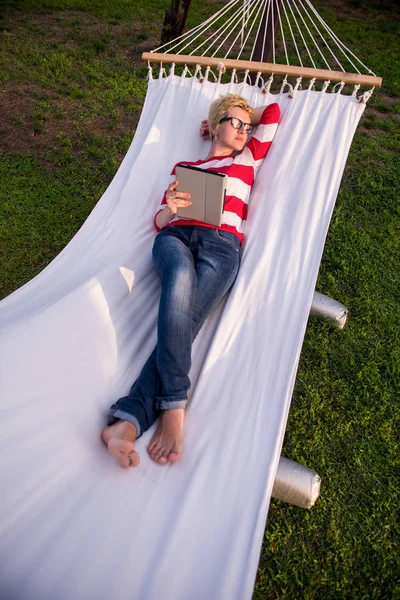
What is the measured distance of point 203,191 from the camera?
1.89 m

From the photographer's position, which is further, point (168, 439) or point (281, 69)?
point (281, 69)

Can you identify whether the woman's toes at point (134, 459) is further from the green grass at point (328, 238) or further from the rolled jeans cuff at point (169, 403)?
the green grass at point (328, 238)

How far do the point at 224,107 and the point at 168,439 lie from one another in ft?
5.74

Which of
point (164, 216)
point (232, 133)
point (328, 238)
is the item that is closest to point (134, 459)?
point (164, 216)

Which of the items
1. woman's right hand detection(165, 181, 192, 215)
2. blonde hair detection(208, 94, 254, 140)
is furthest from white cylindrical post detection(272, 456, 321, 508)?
blonde hair detection(208, 94, 254, 140)

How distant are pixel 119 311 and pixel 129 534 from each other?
861 mm

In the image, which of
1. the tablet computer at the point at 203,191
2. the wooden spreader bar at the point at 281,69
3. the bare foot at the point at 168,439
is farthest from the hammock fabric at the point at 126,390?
the tablet computer at the point at 203,191

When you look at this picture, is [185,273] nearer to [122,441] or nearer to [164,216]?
[164,216]

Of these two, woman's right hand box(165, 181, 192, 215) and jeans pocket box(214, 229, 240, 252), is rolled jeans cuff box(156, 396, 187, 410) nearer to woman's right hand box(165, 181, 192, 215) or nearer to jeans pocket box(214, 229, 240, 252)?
jeans pocket box(214, 229, 240, 252)

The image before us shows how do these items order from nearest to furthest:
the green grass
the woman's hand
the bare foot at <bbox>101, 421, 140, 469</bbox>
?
the bare foot at <bbox>101, 421, 140, 469</bbox>
the green grass
the woman's hand

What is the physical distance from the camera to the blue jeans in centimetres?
151

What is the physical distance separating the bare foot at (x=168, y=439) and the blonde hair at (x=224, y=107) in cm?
160

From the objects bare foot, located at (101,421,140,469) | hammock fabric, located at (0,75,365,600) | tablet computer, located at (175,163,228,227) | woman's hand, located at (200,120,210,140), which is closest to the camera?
hammock fabric, located at (0,75,365,600)

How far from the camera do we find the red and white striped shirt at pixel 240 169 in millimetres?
2079
